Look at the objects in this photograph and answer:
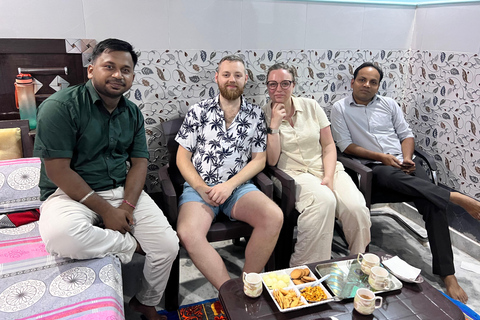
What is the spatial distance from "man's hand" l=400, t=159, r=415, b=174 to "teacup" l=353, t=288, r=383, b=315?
156 cm

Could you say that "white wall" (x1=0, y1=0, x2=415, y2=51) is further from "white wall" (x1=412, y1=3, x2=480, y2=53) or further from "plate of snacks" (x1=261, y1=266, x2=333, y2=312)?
"plate of snacks" (x1=261, y1=266, x2=333, y2=312)

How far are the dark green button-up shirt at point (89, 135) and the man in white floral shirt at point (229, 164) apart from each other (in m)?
0.36

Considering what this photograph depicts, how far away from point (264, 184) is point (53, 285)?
1269 mm

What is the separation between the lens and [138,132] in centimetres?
225

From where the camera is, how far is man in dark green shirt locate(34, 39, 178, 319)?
1.81 m

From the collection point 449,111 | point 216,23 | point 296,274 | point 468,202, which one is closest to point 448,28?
point 449,111

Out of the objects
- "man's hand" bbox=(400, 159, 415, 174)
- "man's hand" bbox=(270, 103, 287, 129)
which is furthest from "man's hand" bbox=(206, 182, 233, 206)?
"man's hand" bbox=(400, 159, 415, 174)

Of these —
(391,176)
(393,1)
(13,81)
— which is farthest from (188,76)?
(393,1)

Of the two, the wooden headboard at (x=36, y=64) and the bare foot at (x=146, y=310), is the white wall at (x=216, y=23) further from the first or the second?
the bare foot at (x=146, y=310)

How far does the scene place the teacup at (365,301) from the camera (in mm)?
1463

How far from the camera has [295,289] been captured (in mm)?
1595

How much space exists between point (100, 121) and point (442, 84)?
2.72 metres

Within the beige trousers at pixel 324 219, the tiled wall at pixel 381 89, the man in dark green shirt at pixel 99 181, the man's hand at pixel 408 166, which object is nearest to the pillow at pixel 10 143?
the man in dark green shirt at pixel 99 181

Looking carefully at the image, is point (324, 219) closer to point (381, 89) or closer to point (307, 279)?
point (307, 279)
